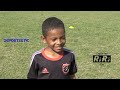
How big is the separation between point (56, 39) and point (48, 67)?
296 millimetres

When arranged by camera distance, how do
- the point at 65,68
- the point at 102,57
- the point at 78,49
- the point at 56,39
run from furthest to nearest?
the point at 78,49 < the point at 102,57 < the point at 65,68 < the point at 56,39

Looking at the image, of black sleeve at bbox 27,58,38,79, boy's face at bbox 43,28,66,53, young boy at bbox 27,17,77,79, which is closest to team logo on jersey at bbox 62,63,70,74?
young boy at bbox 27,17,77,79

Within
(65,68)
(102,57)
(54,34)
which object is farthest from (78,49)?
(54,34)

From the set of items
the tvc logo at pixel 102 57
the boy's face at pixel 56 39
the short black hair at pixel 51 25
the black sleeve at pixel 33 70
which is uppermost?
the short black hair at pixel 51 25

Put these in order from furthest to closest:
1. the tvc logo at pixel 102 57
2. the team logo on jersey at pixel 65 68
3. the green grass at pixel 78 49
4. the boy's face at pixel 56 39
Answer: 1. the tvc logo at pixel 102 57
2. the green grass at pixel 78 49
3. the team logo on jersey at pixel 65 68
4. the boy's face at pixel 56 39

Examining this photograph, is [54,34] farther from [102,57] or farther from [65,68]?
[102,57]

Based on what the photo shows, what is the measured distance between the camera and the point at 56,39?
290 centimetres

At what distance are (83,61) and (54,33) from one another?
3929 millimetres

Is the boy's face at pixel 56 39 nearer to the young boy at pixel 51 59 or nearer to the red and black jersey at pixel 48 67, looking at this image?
the young boy at pixel 51 59

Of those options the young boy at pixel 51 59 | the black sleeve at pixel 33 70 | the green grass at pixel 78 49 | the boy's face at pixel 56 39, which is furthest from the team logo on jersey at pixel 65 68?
the green grass at pixel 78 49

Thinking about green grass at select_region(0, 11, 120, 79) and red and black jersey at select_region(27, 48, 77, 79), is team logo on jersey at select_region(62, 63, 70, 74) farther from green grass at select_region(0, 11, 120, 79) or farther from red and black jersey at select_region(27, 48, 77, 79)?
green grass at select_region(0, 11, 120, 79)

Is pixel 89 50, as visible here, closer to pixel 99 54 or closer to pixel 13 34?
pixel 99 54

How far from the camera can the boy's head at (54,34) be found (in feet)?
9.47

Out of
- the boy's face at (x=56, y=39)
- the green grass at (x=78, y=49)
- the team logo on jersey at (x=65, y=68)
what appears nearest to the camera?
the boy's face at (x=56, y=39)
